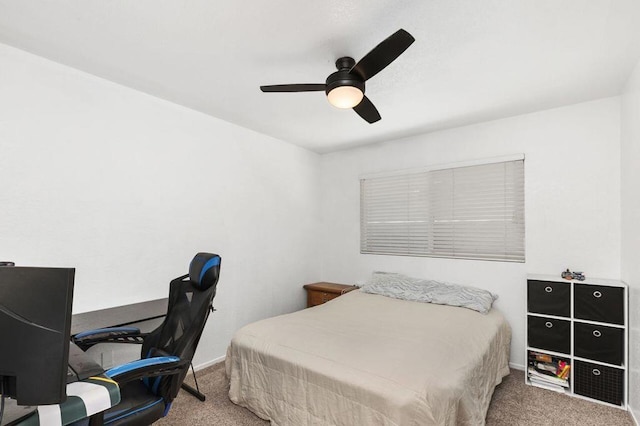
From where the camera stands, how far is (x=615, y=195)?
2723mm

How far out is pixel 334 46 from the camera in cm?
196

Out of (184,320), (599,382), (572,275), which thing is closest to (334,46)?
(184,320)

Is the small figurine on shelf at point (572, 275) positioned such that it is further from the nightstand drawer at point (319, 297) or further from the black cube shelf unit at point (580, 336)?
the nightstand drawer at point (319, 297)

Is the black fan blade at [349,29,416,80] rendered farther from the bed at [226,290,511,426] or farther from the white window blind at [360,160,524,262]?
the white window blind at [360,160,524,262]

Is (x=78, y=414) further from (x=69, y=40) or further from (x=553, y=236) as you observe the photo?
(x=553, y=236)

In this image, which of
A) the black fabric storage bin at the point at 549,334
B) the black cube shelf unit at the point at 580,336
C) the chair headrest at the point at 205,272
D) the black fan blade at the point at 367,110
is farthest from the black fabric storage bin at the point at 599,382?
the chair headrest at the point at 205,272

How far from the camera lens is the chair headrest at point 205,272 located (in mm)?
1883

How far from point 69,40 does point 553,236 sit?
4104 mm

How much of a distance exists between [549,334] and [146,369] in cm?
305

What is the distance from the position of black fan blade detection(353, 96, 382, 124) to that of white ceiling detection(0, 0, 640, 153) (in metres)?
0.28

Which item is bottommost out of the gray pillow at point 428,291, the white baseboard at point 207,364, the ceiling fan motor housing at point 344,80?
the white baseboard at point 207,364

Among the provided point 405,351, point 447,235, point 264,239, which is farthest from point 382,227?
point 405,351

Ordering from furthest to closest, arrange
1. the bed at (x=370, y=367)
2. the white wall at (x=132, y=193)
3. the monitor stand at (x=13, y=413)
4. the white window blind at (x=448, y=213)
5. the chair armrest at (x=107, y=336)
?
the white window blind at (x=448, y=213) < the white wall at (x=132, y=193) < the chair armrest at (x=107, y=336) < the bed at (x=370, y=367) < the monitor stand at (x=13, y=413)

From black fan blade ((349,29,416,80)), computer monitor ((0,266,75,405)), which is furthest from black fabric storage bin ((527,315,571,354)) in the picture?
computer monitor ((0,266,75,405))
